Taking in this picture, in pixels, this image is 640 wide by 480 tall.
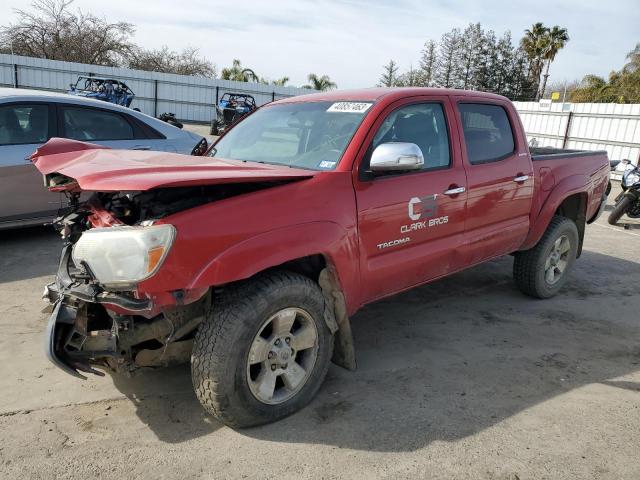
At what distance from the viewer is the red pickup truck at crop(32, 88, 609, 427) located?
8.40 ft

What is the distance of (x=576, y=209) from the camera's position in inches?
215

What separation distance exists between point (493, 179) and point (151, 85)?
2611 cm

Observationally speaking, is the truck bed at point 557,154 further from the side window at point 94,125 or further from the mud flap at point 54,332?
the side window at point 94,125

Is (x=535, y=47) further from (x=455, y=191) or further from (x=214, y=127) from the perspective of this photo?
(x=455, y=191)

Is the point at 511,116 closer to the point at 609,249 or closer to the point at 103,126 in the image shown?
the point at 609,249

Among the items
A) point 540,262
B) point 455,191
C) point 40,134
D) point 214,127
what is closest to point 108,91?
point 214,127

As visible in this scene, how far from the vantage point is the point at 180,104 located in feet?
92.1

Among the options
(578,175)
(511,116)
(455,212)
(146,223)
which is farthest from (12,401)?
(578,175)

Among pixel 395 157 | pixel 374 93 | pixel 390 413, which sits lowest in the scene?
pixel 390 413

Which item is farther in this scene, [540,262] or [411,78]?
[411,78]

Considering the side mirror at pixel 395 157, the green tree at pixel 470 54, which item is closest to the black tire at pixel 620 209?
the side mirror at pixel 395 157

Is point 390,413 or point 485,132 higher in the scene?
point 485,132

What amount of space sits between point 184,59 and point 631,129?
36.7 meters

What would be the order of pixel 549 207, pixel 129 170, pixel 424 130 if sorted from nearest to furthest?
pixel 129 170 → pixel 424 130 → pixel 549 207
